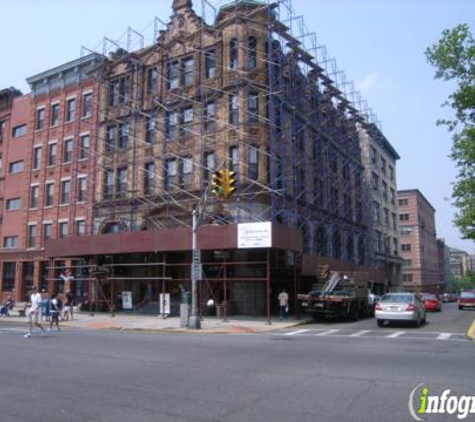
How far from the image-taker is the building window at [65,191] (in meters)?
39.1

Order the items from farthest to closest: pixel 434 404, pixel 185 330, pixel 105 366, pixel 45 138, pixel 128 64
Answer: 1. pixel 45 138
2. pixel 128 64
3. pixel 185 330
4. pixel 105 366
5. pixel 434 404

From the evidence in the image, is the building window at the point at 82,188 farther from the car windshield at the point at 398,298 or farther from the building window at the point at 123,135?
the car windshield at the point at 398,298

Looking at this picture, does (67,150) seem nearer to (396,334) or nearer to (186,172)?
(186,172)

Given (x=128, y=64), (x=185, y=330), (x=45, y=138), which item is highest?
(x=128, y=64)

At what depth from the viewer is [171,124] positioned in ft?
112

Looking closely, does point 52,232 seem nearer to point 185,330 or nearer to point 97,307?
point 97,307

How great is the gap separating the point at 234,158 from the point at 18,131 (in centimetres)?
2395

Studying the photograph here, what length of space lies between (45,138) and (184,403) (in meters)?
38.2

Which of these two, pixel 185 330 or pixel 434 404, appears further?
pixel 185 330

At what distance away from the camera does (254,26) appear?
3184 centimetres

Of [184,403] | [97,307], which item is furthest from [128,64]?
[184,403]

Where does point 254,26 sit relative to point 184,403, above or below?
above

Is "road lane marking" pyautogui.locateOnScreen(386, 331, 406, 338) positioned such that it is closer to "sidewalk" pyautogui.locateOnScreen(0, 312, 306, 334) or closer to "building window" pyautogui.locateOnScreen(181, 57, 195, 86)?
"sidewalk" pyautogui.locateOnScreen(0, 312, 306, 334)

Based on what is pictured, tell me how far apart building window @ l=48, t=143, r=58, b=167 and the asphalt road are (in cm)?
2761
